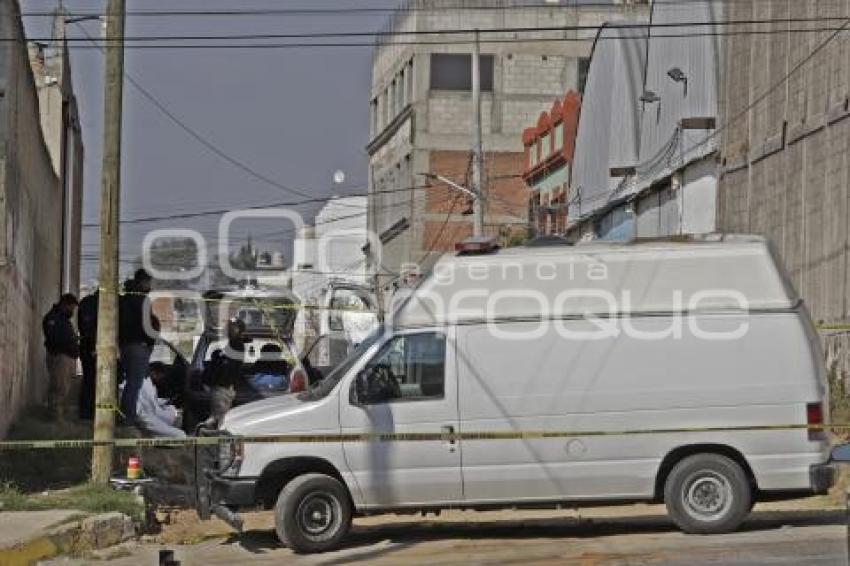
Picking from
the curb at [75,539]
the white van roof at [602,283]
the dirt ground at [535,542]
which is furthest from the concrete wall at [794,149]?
the curb at [75,539]

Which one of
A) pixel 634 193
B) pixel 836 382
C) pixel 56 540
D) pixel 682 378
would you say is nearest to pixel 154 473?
pixel 56 540

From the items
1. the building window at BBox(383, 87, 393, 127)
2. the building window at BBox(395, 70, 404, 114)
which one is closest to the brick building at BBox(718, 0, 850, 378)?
the building window at BBox(395, 70, 404, 114)

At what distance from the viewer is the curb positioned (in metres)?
11.4

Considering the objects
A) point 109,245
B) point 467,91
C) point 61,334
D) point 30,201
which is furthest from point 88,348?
point 467,91

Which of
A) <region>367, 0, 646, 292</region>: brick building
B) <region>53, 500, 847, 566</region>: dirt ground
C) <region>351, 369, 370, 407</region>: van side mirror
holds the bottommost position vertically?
<region>53, 500, 847, 566</region>: dirt ground

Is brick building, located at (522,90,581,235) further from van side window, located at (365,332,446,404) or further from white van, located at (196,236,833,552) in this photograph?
van side window, located at (365,332,446,404)

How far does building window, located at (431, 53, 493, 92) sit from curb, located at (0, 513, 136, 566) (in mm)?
56859

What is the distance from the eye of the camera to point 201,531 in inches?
542

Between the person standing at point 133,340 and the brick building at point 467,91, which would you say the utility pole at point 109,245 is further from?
the brick building at point 467,91

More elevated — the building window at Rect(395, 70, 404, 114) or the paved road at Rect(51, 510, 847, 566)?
the building window at Rect(395, 70, 404, 114)

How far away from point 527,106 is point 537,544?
185ft

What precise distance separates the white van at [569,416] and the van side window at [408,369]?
0.01 meters

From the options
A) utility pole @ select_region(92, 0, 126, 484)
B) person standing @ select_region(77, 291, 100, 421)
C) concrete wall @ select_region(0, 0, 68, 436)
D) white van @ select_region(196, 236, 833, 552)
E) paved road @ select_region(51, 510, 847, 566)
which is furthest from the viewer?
person standing @ select_region(77, 291, 100, 421)

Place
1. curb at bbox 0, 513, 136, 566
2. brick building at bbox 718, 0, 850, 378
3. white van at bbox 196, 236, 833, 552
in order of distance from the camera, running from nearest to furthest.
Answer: curb at bbox 0, 513, 136, 566 < white van at bbox 196, 236, 833, 552 < brick building at bbox 718, 0, 850, 378
